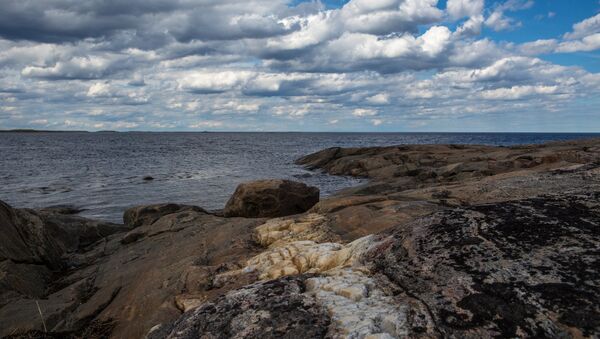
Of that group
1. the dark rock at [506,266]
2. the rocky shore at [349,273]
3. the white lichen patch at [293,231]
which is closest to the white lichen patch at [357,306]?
the rocky shore at [349,273]

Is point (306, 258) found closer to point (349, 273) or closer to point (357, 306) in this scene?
point (349, 273)

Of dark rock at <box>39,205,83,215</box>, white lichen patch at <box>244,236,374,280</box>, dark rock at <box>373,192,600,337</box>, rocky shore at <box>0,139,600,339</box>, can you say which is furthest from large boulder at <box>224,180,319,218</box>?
dark rock at <box>39,205,83,215</box>

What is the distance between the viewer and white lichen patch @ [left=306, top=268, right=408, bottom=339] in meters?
3.15

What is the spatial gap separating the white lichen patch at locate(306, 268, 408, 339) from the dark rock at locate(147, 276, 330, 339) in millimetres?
103

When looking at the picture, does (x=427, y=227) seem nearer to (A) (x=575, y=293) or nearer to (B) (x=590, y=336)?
(A) (x=575, y=293)

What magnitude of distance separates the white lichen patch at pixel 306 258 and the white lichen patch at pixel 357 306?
0.56 metres

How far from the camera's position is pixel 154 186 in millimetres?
33062

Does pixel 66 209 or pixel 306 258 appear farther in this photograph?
pixel 66 209

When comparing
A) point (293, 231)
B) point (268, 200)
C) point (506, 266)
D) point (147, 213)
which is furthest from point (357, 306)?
point (147, 213)

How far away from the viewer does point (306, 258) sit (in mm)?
5547

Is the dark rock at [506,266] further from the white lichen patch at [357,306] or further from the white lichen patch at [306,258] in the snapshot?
the white lichen patch at [306,258]

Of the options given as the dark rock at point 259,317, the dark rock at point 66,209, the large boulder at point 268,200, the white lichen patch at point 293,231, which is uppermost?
the dark rock at point 259,317

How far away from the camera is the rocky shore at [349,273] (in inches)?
128

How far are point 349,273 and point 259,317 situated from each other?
1.09m
